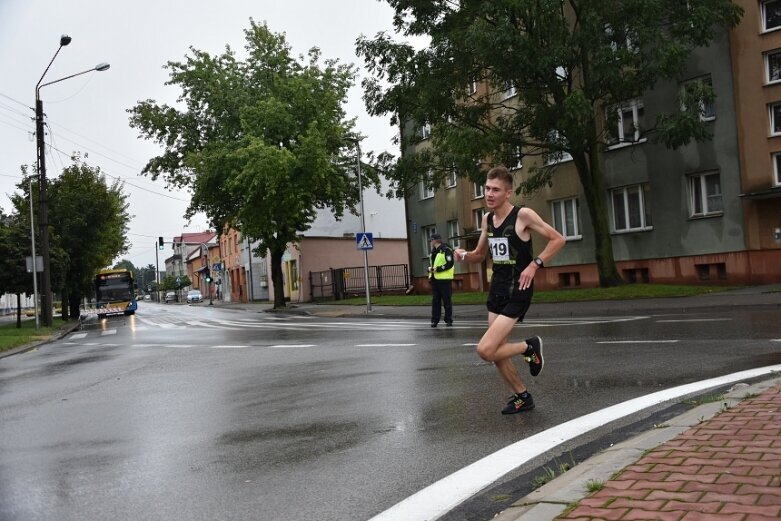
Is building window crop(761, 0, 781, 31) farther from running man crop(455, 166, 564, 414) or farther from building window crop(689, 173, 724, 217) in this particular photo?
running man crop(455, 166, 564, 414)

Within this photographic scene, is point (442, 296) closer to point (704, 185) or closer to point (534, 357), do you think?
point (534, 357)

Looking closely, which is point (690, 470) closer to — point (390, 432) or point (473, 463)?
point (473, 463)

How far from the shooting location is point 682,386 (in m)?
6.71

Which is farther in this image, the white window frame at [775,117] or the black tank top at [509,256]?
the white window frame at [775,117]

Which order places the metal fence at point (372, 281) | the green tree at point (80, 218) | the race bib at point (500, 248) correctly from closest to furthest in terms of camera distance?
1. the race bib at point (500, 248)
2. the green tree at point (80, 218)
3. the metal fence at point (372, 281)

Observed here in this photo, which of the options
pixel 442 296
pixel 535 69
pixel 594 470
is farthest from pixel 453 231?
pixel 594 470

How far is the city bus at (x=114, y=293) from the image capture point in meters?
48.8

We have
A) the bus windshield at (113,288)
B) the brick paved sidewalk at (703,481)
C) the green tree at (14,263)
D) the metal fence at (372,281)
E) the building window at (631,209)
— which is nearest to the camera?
the brick paved sidewalk at (703,481)

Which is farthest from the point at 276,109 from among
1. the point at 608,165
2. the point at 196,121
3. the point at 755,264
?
the point at 755,264

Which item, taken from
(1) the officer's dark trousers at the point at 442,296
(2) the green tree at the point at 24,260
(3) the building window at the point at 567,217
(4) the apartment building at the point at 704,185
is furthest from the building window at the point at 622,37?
(2) the green tree at the point at 24,260

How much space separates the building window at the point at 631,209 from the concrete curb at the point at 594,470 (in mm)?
23264

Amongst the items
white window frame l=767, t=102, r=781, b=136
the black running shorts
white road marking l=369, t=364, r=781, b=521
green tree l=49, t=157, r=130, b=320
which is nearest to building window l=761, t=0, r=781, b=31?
white window frame l=767, t=102, r=781, b=136

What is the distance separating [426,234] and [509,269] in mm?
35209

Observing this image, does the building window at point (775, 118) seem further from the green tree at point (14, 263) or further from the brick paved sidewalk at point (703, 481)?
the green tree at point (14, 263)
